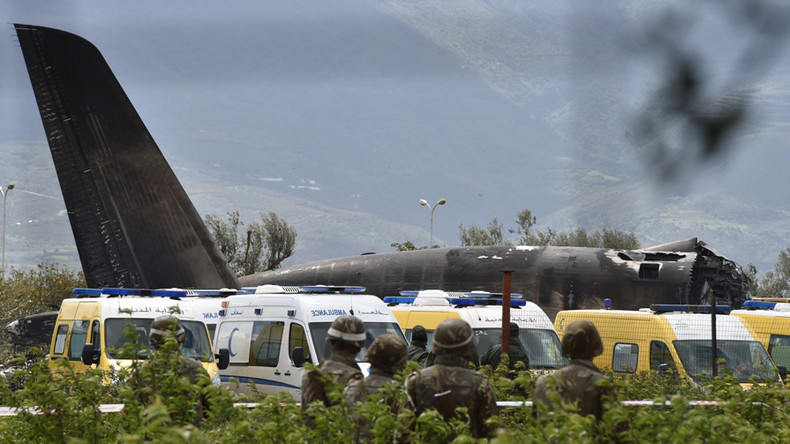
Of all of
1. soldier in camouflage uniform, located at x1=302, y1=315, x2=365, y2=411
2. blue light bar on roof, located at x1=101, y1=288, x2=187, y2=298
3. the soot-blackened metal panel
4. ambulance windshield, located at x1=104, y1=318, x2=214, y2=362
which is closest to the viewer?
soldier in camouflage uniform, located at x1=302, y1=315, x2=365, y2=411

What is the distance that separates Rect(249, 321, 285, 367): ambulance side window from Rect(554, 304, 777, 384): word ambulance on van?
18.2ft

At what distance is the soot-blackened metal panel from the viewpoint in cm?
2902

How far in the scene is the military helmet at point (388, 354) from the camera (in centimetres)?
739


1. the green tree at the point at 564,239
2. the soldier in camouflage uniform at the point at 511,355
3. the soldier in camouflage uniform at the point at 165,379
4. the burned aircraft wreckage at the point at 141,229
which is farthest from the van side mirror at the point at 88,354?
the green tree at the point at 564,239

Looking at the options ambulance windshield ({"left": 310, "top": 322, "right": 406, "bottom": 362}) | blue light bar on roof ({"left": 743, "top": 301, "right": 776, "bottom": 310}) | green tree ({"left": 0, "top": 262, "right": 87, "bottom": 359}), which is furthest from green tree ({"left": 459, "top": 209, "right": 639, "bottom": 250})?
ambulance windshield ({"left": 310, "top": 322, "right": 406, "bottom": 362})

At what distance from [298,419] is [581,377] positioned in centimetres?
203

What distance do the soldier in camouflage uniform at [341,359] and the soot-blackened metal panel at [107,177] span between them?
72.6 ft

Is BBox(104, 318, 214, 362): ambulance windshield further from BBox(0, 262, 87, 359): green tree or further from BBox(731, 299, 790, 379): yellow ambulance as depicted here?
BBox(0, 262, 87, 359): green tree

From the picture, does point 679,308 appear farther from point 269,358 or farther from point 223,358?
point 223,358

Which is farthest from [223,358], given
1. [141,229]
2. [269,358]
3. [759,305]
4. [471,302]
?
[141,229]

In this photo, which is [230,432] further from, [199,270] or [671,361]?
[199,270]

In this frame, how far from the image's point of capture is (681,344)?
17250mm

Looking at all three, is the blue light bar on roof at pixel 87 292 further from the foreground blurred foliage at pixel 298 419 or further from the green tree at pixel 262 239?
the green tree at pixel 262 239

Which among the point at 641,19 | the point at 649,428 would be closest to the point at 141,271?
the point at 641,19
